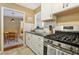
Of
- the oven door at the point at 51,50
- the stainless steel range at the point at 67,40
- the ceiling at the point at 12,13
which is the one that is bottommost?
the oven door at the point at 51,50

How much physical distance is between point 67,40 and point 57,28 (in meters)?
0.69

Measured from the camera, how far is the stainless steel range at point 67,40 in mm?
1186

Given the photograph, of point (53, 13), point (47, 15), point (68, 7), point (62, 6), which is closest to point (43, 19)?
point (47, 15)

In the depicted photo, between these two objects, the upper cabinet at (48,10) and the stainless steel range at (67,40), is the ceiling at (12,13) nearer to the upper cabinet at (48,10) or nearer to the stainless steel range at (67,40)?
the upper cabinet at (48,10)

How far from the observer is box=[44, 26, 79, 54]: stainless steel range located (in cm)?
119

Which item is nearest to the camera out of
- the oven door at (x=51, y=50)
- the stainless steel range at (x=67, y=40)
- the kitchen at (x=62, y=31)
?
the stainless steel range at (x=67, y=40)

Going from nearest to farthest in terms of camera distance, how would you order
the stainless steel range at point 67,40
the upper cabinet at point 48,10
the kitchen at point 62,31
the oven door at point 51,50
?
A: the stainless steel range at point 67,40, the kitchen at point 62,31, the oven door at point 51,50, the upper cabinet at point 48,10

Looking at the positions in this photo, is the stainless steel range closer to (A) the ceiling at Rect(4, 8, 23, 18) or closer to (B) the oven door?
(B) the oven door

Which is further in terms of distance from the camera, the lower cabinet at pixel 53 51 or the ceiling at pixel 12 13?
the ceiling at pixel 12 13

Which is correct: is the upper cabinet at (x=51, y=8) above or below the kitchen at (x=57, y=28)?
above

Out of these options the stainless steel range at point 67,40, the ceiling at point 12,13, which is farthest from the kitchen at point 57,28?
the ceiling at point 12,13

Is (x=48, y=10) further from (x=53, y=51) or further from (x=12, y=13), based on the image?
(x=53, y=51)

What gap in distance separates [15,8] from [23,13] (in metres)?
0.24

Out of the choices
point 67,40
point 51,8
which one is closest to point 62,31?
point 67,40
